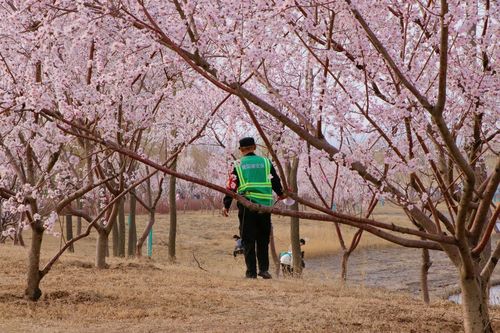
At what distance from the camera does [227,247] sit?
3234cm

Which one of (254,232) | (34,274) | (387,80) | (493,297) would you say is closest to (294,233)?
(493,297)

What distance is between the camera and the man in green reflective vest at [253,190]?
7.79 m

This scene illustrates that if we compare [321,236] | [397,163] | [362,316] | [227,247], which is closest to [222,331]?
[362,316]

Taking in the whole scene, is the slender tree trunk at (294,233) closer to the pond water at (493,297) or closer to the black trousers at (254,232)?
the pond water at (493,297)

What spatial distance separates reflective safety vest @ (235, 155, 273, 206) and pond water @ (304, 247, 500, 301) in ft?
26.2

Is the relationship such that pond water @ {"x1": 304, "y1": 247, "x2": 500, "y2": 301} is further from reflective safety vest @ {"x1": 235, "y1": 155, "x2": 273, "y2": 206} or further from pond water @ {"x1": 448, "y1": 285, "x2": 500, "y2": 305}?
reflective safety vest @ {"x1": 235, "y1": 155, "x2": 273, "y2": 206}

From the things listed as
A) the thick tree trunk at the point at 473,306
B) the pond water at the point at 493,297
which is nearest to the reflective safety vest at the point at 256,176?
the thick tree trunk at the point at 473,306

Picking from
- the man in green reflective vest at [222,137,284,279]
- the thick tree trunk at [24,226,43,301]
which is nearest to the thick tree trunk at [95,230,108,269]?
the man in green reflective vest at [222,137,284,279]

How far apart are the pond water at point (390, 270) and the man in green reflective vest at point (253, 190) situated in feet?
22.3

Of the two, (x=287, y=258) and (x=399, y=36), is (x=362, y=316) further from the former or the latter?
(x=287, y=258)

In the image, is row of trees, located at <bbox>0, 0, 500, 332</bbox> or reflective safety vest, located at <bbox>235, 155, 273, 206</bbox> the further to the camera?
reflective safety vest, located at <bbox>235, 155, 273, 206</bbox>

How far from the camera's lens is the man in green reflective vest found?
779 centimetres

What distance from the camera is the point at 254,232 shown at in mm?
8906

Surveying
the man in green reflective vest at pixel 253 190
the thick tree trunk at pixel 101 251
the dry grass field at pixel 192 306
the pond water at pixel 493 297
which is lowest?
the pond water at pixel 493 297
